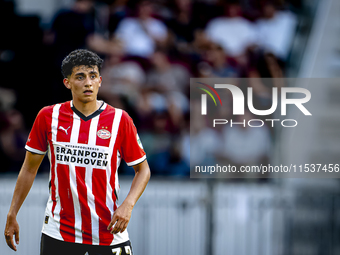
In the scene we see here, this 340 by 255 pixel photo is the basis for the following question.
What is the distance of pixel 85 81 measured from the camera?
340 centimetres

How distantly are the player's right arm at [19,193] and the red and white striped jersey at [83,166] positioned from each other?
0.09m

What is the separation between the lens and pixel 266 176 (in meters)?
6.84

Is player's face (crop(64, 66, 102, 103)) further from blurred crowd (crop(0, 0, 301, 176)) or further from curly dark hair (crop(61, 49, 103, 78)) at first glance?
blurred crowd (crop(0, 0, 301, 176))

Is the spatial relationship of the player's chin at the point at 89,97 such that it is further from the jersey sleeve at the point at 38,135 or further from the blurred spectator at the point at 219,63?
the blurred spectator at the point at 219,63

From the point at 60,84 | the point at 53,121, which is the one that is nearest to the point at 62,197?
the point at 53,121

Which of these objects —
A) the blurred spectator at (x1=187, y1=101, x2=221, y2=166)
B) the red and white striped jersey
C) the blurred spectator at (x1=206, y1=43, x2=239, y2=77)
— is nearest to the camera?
the red and white striped jersey

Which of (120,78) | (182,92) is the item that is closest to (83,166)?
(120,78)

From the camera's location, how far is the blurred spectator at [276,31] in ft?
26.8

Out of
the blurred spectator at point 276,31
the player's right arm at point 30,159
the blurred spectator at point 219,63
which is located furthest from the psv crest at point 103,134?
the blurred spectator at point 276,31

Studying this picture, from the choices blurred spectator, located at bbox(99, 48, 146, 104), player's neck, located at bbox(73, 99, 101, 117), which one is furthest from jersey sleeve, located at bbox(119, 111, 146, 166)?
blurred spectator, located at bbox(99, 48, 146, 104)

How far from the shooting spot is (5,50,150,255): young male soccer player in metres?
3.41

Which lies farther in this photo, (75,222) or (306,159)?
(306,159)

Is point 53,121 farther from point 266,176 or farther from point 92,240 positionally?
point 266,176

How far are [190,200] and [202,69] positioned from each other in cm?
253
